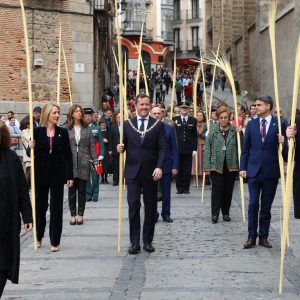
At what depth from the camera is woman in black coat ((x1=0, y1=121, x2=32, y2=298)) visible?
6160 mm

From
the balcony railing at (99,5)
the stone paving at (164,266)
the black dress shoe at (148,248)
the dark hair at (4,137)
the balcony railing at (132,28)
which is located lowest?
the stone paving at (164,266)

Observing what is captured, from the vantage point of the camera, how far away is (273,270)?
8312 mm

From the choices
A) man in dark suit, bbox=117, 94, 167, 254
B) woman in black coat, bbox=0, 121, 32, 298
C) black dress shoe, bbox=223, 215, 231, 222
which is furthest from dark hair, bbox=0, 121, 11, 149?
black dress shoe, bbox=223, 215, 231, 222

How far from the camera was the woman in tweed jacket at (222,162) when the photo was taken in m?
12.1

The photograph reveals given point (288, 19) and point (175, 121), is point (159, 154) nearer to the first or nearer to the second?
point (175, 121)

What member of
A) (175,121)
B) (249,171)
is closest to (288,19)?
(175,121)

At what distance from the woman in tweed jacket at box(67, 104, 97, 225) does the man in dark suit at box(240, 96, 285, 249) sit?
3.13 m

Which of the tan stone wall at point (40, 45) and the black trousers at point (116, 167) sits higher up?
the tan stone wall at point (40, 45)

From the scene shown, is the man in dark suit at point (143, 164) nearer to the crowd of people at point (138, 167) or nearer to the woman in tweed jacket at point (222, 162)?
the crowd of people at point (138, 167)

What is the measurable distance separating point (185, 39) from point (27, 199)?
8157 cm

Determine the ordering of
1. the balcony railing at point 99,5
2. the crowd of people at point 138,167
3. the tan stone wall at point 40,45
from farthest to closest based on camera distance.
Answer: the balcony railing at point 99,5 < the tan stone wall at point 40,45 < the crowd of people at point 138,167

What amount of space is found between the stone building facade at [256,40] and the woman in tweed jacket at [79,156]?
40.1 ft

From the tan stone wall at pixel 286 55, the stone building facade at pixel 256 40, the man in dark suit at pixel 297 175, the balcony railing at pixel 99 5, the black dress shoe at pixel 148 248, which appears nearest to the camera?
the man in dark suit at pixel 297 175

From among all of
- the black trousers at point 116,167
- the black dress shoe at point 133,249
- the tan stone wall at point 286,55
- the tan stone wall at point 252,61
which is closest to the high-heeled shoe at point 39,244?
the black dress shoe at point 133,249
